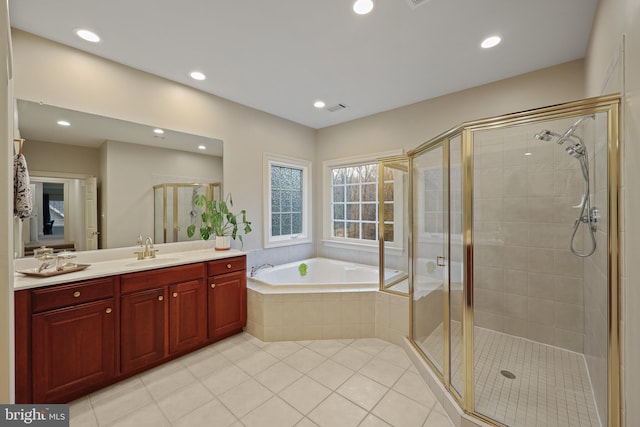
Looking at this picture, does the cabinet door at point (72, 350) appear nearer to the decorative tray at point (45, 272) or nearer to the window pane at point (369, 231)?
the decorative tray at point (45, 272)

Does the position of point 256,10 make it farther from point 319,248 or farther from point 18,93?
point 319,248

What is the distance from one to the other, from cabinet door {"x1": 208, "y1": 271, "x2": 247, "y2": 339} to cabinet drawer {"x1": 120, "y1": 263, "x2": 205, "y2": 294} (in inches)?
7.1

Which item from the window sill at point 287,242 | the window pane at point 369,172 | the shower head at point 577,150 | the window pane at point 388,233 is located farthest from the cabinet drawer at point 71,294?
the shower head at point 577,150

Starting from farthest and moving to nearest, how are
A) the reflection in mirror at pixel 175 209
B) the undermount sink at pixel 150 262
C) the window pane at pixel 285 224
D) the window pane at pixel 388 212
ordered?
the window pane at pixel 285 224, the window pane at pixel 388 212, the reflection in mirror at pixel 175 209, the undermount sink at pixel 150 262

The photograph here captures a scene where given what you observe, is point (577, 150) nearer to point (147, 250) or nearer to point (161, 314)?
point (161, 314)

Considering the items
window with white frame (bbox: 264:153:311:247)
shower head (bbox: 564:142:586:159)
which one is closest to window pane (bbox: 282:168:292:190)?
window with white frame (bbox: 264:153:311:247)

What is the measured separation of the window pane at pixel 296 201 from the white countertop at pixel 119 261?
1.42m

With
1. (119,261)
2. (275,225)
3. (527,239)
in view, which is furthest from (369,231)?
(119,261)

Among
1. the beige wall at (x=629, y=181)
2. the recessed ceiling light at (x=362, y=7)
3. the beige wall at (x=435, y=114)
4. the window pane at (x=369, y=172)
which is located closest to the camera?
the beige wall at (x=629, y=181)

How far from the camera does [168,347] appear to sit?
2133mm

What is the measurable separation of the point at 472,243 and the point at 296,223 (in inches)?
106

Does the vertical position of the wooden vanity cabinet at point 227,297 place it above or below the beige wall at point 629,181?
below

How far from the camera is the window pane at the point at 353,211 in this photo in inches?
150

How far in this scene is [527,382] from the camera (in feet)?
6.02
